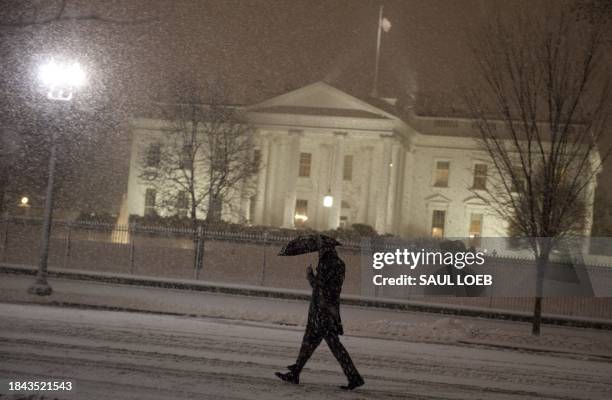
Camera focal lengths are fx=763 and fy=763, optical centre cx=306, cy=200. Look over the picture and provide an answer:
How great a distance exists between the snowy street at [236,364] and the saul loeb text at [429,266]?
28.9 feet

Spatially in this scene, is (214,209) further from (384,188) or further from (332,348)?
(332,348)

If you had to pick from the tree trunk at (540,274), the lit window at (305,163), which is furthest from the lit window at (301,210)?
the tree trunk at (540,274)

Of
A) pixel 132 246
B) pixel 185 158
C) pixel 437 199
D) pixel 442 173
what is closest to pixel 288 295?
pixel 132 246

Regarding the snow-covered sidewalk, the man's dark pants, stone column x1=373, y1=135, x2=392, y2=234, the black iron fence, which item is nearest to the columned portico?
stone column x1=373, y1=135, x2=392, y2=234

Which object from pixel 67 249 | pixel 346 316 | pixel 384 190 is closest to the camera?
pixel 346 316

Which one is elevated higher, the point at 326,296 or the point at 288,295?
the point at 326,296

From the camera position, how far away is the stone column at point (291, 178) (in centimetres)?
4694

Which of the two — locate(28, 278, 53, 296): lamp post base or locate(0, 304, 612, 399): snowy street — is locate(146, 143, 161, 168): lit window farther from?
locate(0, 304, 612, 399): snowy street

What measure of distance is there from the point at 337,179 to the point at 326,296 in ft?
129

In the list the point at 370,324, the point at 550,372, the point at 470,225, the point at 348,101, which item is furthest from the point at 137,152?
the point at 550,372

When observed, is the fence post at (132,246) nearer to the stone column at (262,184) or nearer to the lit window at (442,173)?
the stone column at (262,184)

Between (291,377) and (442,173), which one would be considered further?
(442,173)

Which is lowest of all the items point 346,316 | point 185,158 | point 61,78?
point 346,316

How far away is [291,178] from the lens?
157ft
